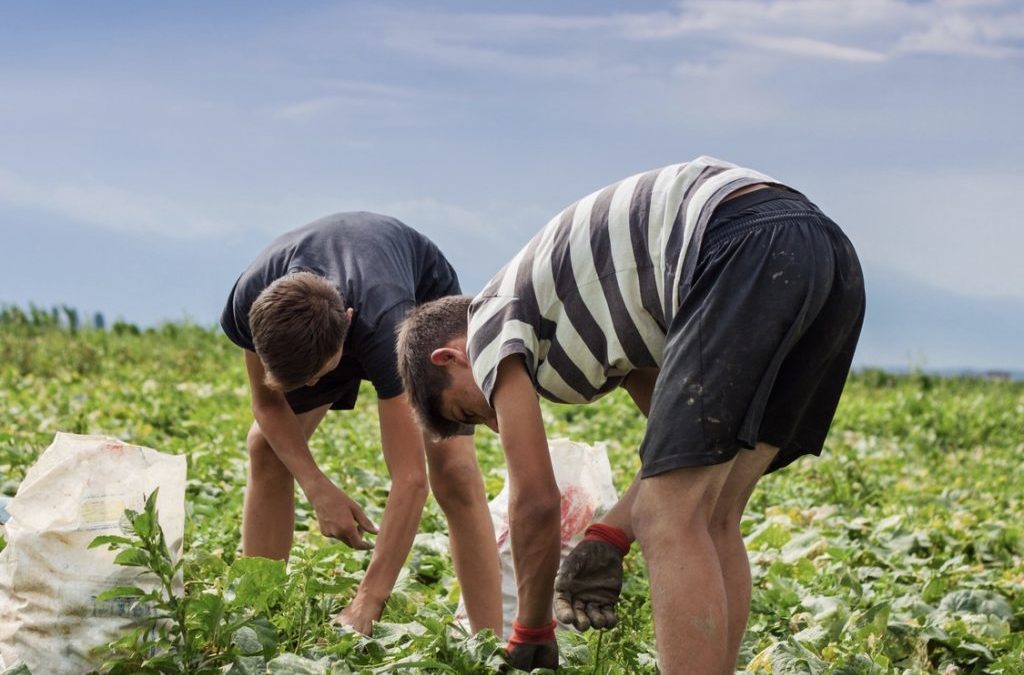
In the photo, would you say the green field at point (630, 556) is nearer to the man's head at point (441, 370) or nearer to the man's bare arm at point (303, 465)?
the man's bare arm at point (303, 465)

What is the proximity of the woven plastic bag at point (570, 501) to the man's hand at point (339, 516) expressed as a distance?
394 millimetres

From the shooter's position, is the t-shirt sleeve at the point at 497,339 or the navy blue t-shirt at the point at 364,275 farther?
the navy blue t-shirt at the point at 364,275

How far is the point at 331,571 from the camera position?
3980 millimetres

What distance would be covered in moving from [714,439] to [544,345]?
0.46 metres

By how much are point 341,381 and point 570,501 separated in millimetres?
855

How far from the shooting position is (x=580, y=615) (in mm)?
2771

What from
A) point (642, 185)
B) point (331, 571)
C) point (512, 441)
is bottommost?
point (331, 571)

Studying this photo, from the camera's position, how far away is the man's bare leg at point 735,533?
2.93 metres

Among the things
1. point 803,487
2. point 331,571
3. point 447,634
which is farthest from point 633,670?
point 803,487

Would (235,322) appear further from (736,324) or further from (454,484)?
(736,324)

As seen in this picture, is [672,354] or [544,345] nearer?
[672,354]

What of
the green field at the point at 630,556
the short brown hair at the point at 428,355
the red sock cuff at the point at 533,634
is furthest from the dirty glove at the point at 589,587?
the short brown hair at the point at 428,355

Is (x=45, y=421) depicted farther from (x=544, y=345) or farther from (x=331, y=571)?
(x=544, y=345)


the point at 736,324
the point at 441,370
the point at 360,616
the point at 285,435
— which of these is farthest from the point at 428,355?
the point at 285,435
